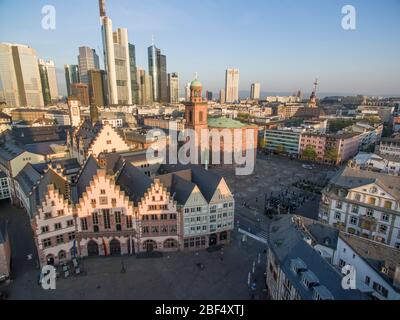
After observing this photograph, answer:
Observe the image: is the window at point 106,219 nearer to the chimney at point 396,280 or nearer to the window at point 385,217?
the chimney at point 396,280

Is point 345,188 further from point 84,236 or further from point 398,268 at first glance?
point 84,236

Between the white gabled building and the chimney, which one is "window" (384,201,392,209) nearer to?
the white gabled building

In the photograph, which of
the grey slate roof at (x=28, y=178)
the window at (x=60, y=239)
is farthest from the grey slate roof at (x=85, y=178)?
the grey slate roof at (x=28, y=178)

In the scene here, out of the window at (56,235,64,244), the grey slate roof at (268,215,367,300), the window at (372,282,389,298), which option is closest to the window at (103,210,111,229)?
the window at (56,235,64,244)

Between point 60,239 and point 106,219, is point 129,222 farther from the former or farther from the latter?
point 60,239
